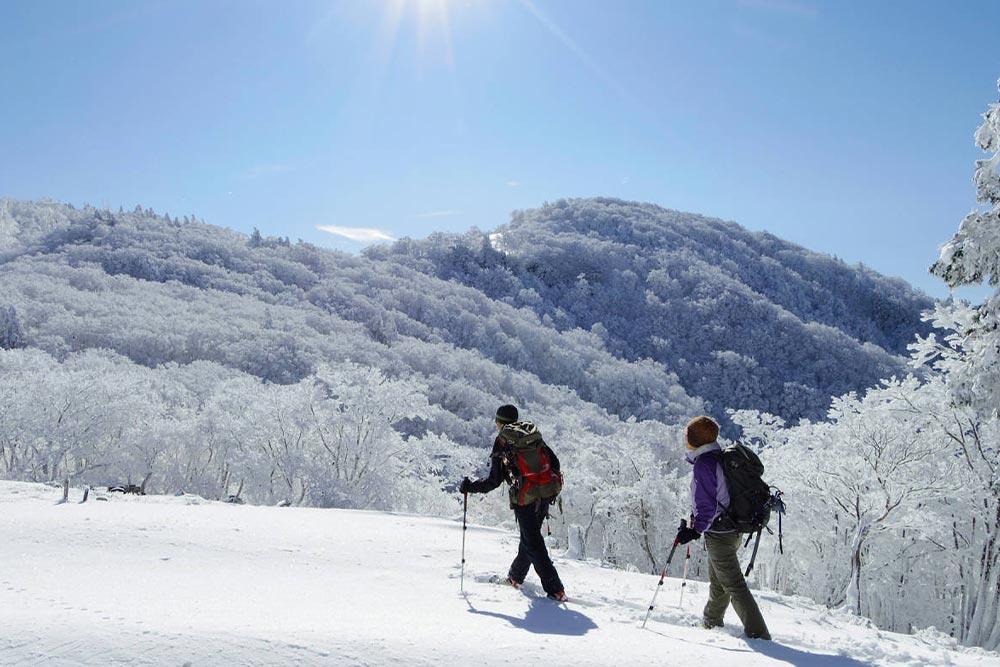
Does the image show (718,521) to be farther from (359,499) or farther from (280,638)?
(359,499)

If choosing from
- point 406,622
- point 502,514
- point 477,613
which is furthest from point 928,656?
point 502,514

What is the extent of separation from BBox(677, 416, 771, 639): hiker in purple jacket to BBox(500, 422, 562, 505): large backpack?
1.45 metres

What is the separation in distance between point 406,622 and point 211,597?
168 cm

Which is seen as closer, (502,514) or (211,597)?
(211,597)

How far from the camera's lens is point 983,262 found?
340 inches

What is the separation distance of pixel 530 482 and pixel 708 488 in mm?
1789

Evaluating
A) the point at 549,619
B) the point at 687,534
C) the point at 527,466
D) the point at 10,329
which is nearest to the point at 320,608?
the point at 549,619

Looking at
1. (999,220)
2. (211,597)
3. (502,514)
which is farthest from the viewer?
(502,514)

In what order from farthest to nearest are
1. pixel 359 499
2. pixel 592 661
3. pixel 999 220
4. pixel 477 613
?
pixel 359 499
pixel 999 220
pixel 477 613
pixel 592 661

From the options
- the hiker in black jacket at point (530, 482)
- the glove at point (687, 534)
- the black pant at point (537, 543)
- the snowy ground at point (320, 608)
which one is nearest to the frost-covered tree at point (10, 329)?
the snowy ground at point (320, 608)

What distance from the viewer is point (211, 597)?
17.5ft

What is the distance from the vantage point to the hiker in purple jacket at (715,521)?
5.83 m

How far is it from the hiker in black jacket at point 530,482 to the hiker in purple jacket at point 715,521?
147 cm

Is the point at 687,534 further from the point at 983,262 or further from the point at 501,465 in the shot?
the point at 983,262
